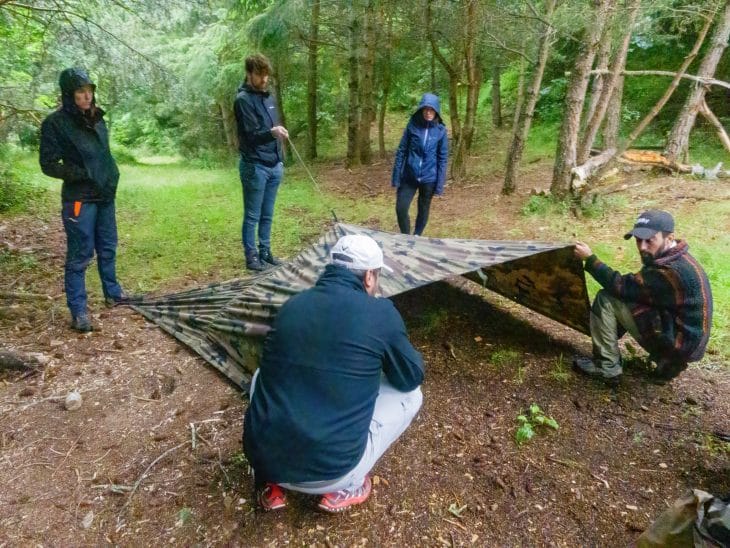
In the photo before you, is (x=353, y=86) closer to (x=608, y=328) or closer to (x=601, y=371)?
(x=608, y=328)

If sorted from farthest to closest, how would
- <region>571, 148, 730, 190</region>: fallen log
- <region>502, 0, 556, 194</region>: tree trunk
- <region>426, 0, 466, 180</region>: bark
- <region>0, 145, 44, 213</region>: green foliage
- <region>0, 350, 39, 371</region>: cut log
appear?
1. <region>426, 0, 466, 180</region>: bark
2. <region>0, 145, 44, 213</region>: green foliage
3. <region>571, 148, 730, 190</region>: fallen log
4. <region>502, 0, 556, 194</region>: tree trunk
5. <region>0, 350, 39, 371</region>: cut log

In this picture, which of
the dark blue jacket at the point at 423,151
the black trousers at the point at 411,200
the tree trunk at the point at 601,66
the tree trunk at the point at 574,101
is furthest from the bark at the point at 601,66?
the black trousers at the point at 411,200

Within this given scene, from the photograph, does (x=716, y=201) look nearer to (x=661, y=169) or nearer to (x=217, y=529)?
(x=661, y=169)

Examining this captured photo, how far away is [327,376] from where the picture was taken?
68.4 inches

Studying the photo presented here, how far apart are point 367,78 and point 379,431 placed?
895 cm

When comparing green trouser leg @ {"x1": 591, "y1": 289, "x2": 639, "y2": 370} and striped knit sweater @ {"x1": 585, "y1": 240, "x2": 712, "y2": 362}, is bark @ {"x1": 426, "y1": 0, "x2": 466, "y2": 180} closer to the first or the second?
green trouser leg @ {"x1": 591, "y1": 289, "x2": 639, "y2": 370}

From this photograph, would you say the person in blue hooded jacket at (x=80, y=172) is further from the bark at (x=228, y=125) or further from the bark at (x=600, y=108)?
the bark at (x=228, y=125)

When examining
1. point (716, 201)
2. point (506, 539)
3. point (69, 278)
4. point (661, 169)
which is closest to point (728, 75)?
point (661, 169)

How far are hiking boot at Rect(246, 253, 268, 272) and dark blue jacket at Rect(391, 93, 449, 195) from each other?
64.0 inches

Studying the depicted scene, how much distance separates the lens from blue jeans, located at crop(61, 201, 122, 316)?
133 inches

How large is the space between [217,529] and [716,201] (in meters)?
6.61

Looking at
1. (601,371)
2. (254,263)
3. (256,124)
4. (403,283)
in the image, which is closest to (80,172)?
(256,124)

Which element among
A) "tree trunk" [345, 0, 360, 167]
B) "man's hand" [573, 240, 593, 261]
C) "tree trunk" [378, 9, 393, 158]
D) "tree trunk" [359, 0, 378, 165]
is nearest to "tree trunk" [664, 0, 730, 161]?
"tree trunk" [378, 9, 393, 158]

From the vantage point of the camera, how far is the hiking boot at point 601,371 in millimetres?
2855
